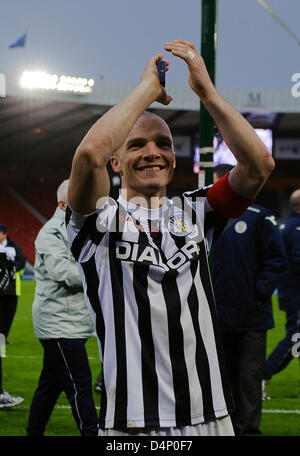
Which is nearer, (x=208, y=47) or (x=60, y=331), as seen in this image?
(x=208, y=47)

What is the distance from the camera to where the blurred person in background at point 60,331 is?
399 centimetres

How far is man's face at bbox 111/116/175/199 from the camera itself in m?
1.90

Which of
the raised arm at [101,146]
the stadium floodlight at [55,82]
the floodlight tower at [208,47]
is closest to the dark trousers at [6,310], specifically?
the floodlight tower at [208,47]

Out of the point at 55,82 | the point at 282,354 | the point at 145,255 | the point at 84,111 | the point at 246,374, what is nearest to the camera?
the point at 145,255

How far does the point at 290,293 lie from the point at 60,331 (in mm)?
3034

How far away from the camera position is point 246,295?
4605 mm

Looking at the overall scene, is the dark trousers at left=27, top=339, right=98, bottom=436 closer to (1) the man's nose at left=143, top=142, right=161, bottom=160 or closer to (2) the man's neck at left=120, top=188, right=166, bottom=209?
(2) the man's neck at left=120, top=188, right=166, bottom=209

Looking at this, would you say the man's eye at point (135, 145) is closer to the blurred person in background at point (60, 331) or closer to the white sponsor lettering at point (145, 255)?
the white sponsor lettering at point (145, 255)

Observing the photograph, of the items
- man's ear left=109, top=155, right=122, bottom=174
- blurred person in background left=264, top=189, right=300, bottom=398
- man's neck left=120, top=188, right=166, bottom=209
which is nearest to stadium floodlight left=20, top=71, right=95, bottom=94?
blurred person in background left=264, top=189, right=300, bottom=398

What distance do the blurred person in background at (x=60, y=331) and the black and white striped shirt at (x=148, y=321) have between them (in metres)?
2.23

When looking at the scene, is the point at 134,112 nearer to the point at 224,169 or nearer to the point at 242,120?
the point at 242,120

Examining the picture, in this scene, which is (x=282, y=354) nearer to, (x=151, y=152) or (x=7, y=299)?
(x=7, y=299)

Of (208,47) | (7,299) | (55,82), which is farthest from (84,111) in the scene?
(208,47)

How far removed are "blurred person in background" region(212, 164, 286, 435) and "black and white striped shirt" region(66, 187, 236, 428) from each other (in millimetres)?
2704
